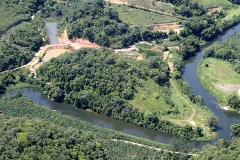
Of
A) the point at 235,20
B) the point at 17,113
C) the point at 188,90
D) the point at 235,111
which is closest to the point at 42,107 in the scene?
the point at 17,113

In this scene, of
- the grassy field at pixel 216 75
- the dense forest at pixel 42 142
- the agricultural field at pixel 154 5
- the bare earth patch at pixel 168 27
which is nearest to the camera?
the dense forest at pixel 42 142

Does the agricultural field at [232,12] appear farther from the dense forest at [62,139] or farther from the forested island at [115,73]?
the dense forest at [62,139]

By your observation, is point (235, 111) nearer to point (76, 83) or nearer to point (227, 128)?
point (227, 128)

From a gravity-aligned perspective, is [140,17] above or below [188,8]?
below

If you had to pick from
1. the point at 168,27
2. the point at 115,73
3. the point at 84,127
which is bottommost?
the point at 84,127

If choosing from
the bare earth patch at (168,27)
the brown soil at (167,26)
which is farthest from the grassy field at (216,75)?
the brown soil at (167,26)

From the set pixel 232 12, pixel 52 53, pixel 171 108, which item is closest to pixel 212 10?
pixel 232 12

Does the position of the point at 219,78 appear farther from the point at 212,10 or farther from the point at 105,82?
the point at 212,10
